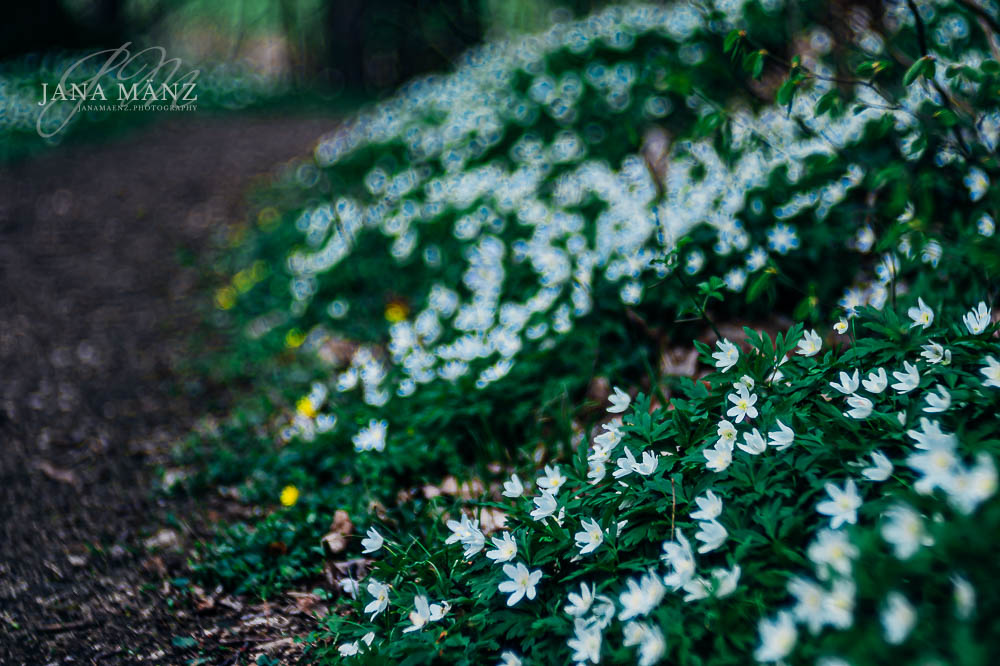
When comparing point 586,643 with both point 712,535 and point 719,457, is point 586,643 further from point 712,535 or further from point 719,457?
point 719,457

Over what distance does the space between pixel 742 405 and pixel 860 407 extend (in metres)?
0.25

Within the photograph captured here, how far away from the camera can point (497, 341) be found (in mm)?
2617

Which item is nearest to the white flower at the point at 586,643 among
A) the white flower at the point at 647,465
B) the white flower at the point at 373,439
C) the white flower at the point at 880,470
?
the white flower at the point at 647,465

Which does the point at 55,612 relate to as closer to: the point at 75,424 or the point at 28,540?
the point at 28,540

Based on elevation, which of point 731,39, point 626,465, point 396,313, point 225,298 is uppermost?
point 731,39

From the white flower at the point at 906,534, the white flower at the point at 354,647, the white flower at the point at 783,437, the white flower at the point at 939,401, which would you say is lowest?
the white flower at the point at 354,647

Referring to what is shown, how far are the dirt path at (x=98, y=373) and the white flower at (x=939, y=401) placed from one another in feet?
6.34

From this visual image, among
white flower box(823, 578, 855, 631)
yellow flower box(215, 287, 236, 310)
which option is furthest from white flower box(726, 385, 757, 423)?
yellow flower box(215, 287, 236, 310)

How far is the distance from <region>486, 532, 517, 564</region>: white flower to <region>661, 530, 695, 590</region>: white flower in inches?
14.5

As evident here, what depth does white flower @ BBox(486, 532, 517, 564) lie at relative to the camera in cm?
158

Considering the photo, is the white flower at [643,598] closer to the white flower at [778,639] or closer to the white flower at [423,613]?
the white flower at [778,639]

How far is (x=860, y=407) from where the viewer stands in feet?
4.87

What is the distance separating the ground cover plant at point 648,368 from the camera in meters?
1.32

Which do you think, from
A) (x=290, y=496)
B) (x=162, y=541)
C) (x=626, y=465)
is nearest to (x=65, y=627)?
(x=162, y=541)
